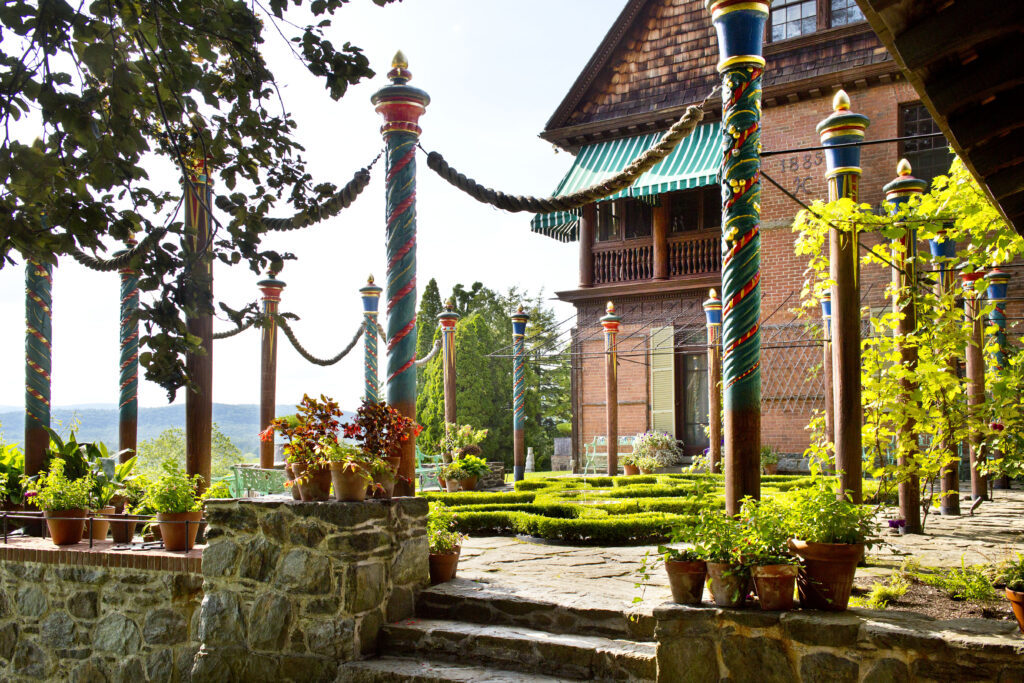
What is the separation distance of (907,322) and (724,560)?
400 centimetres

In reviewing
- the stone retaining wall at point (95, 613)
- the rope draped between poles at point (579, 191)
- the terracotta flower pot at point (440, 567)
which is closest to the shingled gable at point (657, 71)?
the rope draped between poles at point (579, 191)

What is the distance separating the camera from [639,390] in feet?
55.0

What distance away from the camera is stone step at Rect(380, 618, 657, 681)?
425 centimetres

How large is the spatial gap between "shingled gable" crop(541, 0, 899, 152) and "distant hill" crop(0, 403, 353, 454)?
881 cm

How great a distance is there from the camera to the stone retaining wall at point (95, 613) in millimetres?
5633

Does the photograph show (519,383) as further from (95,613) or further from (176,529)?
(95,613)

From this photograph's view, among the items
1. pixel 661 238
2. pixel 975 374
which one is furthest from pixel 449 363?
pixel 975 374

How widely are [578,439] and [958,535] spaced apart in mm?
10715

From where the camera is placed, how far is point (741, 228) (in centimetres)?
475

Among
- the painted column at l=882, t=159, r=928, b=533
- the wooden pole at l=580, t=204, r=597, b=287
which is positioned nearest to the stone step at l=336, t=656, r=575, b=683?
the painted column at l=882, t=159, r=928, b=533

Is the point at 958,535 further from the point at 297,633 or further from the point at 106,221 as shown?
the point at 106,221

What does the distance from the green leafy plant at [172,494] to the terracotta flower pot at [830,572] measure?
14.2 ft

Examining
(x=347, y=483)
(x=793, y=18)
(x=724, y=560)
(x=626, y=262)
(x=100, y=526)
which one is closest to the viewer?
(x=724, y=560)

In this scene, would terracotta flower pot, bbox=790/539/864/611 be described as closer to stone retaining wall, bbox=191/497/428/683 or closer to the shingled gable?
stone retaining wall, bbox=191/497/428/683
